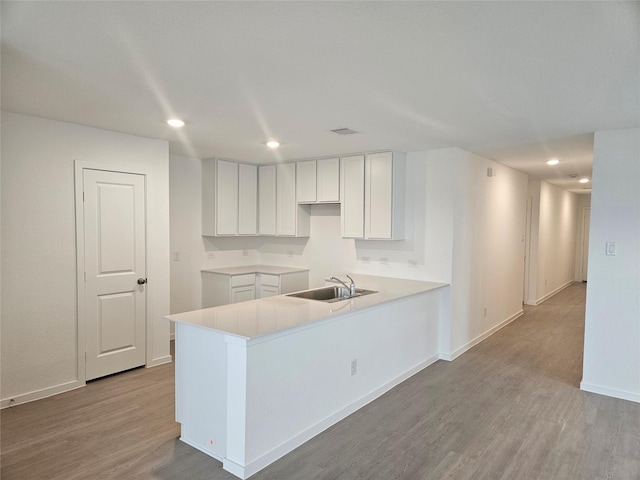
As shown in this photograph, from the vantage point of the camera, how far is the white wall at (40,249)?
10.7 ft

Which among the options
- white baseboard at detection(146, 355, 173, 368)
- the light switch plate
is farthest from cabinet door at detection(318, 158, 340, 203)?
the light switch plate

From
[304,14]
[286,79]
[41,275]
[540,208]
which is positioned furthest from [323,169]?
[540,208]

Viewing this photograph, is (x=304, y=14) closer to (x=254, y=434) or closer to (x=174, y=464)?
(x=254, y=434)

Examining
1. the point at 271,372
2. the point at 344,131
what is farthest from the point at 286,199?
the point at 271,372

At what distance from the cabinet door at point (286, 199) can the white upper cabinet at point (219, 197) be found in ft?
1.89

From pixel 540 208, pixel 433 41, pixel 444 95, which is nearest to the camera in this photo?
pixel 433 41

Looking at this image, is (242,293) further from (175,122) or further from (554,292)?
(554,292)

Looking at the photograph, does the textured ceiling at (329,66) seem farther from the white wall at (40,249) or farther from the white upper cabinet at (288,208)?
the white upper cabinet at (288,208)

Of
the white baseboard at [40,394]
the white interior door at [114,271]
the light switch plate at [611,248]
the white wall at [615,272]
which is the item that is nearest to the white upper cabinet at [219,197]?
the white interior door at [114,271]

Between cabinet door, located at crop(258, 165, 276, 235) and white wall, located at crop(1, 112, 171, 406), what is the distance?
87.9 inches

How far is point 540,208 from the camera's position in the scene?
24.7 feet

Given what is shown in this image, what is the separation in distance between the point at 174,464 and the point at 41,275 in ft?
6.49

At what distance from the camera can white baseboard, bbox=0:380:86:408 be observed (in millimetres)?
3268

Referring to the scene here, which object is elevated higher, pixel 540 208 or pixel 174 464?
pixel 540 208
